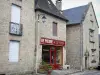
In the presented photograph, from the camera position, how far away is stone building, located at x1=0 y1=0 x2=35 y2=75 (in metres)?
14.1

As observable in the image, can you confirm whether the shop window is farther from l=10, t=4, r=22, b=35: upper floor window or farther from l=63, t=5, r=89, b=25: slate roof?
l=63, t=5, r=89, b=25: slate roof

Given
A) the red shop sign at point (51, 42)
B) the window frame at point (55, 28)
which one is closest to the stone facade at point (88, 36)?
the red shop sign at point (51, 42)

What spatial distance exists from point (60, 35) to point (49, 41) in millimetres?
2785

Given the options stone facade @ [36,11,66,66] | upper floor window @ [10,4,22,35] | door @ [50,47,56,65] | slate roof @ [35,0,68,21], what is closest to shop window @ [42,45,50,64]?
door @ [50,47,56,65]

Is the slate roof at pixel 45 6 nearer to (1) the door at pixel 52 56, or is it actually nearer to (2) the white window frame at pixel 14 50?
(1) the door at pixel 52 56

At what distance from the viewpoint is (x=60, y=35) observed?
2119 cm

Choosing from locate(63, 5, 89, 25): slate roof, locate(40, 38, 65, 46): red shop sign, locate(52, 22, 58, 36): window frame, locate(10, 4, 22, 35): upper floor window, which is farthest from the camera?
locate(63, 5, 89, 25): slate roof

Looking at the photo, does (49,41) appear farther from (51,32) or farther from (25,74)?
(25,74)

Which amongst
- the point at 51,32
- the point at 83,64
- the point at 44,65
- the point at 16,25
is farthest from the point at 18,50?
the point at 83,64

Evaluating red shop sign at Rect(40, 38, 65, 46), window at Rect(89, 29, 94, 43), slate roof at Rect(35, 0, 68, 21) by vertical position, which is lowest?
red shop sign at Rect(40, 38, 65, 46)

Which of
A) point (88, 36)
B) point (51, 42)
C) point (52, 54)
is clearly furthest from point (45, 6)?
point (88, 36)

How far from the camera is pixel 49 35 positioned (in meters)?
19.1

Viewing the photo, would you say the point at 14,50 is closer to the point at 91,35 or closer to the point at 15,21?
the point at 15,21

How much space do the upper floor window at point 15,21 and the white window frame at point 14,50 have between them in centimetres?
88
